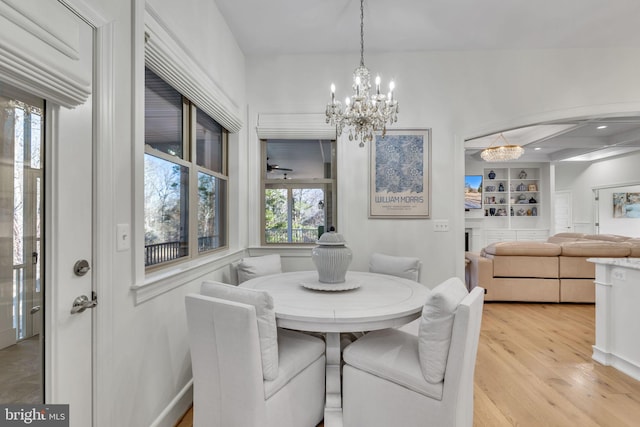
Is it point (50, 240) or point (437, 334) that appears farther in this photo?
point (437, 334)

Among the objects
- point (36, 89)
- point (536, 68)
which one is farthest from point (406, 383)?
point (536, 68)

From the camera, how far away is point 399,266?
2596 mm

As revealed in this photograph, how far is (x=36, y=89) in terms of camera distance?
3.14 feet

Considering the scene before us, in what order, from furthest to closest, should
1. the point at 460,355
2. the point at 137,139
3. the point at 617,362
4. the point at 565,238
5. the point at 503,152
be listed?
the point at 565,238 < the point at 503,152 < the point at 617,362 < the point at 137,139 < the point at 460,355

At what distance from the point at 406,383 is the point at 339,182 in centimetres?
206

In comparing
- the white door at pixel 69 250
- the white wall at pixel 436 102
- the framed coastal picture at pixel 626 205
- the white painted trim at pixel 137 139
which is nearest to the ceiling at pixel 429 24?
the white wall at pixel 436 102

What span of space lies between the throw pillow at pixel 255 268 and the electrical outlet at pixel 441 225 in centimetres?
166

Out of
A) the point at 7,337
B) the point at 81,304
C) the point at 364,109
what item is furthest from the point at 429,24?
the point at 7,337

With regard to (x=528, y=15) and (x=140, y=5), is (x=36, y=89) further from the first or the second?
(x=528, y=15)

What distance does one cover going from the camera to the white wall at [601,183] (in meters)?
6.77

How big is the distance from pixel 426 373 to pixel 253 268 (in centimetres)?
160

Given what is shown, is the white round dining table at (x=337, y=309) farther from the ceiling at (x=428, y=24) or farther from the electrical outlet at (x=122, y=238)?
the ceiling at (x=428, y=24)

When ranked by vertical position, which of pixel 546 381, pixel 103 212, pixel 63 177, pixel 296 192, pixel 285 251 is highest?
pixel 296 192

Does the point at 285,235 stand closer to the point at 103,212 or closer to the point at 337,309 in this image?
the point at 337,309
